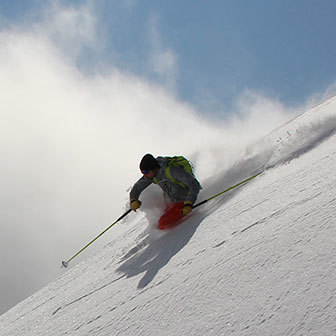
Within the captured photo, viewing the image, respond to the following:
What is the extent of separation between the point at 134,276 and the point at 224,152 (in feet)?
16.4

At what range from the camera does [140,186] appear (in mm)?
6645

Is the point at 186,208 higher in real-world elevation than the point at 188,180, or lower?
lower

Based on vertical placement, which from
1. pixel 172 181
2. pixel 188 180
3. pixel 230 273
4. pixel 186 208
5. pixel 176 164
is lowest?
pixel 230 273

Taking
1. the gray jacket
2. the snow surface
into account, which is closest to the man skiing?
the gray jacket

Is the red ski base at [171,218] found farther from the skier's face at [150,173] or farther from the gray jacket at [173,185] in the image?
the skier's face at [150,173]

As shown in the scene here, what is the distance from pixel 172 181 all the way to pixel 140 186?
56 centimetres

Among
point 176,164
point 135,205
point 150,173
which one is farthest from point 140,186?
point 176,164

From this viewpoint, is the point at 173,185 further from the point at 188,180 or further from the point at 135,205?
the point at 135,205

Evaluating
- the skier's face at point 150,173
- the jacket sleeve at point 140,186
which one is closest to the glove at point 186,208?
the skier's face at point 150,173

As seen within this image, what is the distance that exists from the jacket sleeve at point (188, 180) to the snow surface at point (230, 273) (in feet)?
0.70

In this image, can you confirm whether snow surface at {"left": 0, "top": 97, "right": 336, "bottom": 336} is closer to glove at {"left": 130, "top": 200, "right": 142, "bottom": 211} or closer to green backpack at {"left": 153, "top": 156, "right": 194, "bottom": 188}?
glove at {"left": 130, "top": 200, "right": 142, "bottom": 211}

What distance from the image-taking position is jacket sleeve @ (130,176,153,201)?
6617 millimetres

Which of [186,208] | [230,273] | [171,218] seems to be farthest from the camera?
[171,218]

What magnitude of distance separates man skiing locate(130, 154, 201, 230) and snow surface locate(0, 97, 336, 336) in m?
0.22
